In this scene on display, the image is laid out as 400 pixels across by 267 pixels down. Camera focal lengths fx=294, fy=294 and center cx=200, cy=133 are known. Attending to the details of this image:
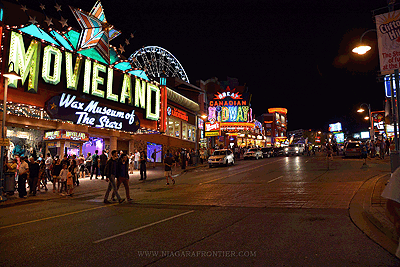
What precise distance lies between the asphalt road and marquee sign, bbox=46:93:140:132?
9968 mm

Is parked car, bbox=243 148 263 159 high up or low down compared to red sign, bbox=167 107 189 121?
down

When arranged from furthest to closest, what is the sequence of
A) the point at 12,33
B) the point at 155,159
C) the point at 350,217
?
the point at 155,159 < the point at 12,33 < the point at 350,217

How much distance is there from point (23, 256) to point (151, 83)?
77.1 ft

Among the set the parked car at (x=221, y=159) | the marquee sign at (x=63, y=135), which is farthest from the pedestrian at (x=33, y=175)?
the parked car at (x=221, y=159)

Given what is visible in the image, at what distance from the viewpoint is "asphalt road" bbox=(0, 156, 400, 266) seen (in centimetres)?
461

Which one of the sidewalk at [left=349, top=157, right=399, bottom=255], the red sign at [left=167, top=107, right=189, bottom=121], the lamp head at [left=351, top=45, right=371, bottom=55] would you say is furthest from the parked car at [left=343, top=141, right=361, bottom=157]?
the sidewalk at [left=349, top=157, right=399, bottom=255]

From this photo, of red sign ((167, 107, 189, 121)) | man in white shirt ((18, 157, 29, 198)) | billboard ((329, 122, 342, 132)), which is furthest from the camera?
billboard ((329, 122, 342, 132))

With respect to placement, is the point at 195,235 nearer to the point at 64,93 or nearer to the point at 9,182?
the point at 9,182

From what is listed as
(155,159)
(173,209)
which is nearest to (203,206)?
(173,209)

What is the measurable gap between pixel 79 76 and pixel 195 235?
17935mm

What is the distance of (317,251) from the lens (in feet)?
15.9

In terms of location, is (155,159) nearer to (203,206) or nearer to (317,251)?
(203,206)

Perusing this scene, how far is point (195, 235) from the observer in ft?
19.6

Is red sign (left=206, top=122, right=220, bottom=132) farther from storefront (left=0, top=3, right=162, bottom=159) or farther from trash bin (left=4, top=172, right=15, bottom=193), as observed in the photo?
trash bin (left=4, top=172, right=15, bottom=193)
